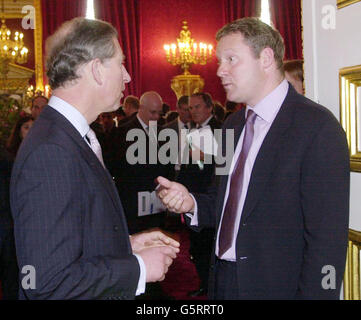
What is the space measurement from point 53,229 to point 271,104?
1.01 metres

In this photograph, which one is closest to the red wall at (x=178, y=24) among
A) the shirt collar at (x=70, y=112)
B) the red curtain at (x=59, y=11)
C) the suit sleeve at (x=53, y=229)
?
the red curtain at (x=59, y=11)

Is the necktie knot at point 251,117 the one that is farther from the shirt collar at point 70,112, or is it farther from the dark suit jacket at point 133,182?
the dark suit jacket at point 133,182

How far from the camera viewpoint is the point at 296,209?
1636mm

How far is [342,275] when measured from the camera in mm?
1572

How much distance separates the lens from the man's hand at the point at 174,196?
2.02 m

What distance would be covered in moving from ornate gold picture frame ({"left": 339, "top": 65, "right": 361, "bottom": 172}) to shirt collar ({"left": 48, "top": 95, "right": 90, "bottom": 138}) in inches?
34.6

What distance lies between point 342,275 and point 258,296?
0.32 meters

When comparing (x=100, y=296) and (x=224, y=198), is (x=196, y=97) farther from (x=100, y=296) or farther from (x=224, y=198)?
(x=100, y=296)

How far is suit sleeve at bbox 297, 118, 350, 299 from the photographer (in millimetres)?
1531

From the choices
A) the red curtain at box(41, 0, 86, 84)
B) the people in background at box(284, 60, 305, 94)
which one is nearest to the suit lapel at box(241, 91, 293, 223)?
the people in background at box(284, 60, 305, 94)

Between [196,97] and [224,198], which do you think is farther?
[196,97]

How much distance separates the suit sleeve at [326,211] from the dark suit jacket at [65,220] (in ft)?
1.96

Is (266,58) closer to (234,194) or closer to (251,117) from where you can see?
(251,117)

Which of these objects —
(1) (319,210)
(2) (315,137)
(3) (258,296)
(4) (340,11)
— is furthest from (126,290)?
(4) (340,11)
